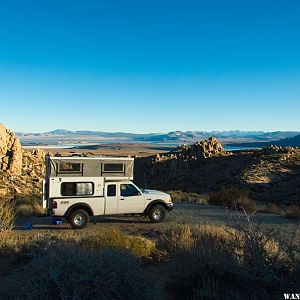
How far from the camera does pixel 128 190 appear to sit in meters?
16.2

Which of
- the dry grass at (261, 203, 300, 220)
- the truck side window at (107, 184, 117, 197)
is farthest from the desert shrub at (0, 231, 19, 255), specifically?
the dry grass at (261, 203, 300, 220)

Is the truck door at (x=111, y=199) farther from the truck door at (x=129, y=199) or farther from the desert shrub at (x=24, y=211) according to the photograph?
the desert shrub at (x=24, y=211)

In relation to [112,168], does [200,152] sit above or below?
below

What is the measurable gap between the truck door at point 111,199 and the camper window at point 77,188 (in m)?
0.66

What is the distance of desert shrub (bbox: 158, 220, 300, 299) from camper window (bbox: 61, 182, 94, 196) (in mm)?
7115

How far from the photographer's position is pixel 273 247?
8711 millimetres

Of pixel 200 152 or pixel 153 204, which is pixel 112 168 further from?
pixel 200 152

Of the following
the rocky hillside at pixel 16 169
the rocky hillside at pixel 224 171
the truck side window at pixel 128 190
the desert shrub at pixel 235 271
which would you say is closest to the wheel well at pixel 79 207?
the truck side window at pixel 128 190

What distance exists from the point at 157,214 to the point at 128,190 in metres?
1.73

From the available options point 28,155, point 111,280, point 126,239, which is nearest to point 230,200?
point 126,239

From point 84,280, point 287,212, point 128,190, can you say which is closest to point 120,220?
point 128,190

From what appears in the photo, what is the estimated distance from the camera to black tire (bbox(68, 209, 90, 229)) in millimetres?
15266

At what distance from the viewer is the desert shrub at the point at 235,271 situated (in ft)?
20.3

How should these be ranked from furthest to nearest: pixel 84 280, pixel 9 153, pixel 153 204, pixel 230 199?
1. pixel 9 153
2. pixel 230 199
3. pixel 153 204
4. pixel 84 280
